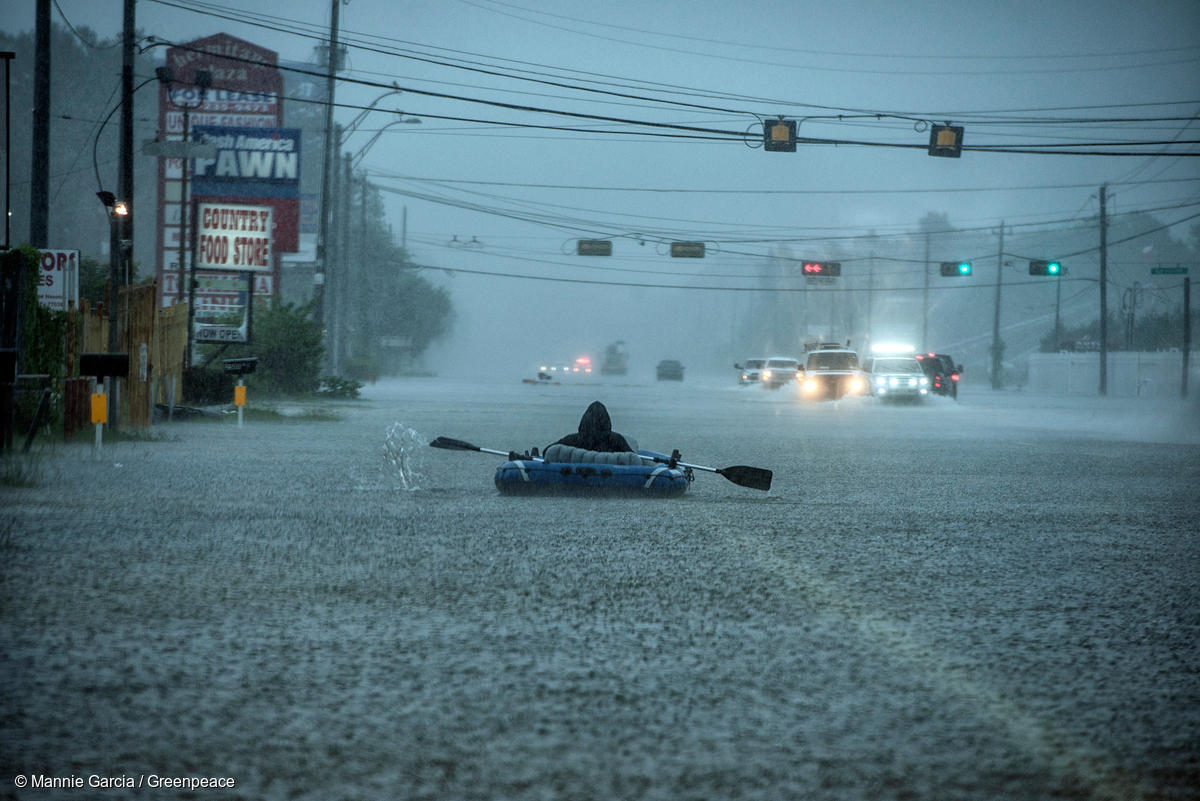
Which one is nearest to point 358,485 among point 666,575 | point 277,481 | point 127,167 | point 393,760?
point 277,481

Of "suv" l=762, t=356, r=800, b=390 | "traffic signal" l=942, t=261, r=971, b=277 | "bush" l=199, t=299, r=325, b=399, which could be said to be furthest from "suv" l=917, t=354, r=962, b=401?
"bush" l=199, t=299, r=325, b=399

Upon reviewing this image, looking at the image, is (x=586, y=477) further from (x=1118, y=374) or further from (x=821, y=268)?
(x=1118, y=374)

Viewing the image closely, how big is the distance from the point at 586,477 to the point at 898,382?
101ft

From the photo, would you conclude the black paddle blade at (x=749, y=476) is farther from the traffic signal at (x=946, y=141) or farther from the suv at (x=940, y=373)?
the suv at (x=940, y=373)

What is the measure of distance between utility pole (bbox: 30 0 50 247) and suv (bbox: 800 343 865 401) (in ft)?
86.3

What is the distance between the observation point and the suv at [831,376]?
4153 centimetres

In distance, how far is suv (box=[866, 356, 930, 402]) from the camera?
1610 inches

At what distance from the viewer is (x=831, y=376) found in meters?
41.9

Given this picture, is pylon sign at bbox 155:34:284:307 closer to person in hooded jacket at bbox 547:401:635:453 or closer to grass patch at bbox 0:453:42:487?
grass patch at bbox 0:453:42:487

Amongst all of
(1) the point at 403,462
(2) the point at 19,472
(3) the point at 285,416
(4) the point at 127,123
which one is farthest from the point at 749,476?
(3) the point at 285,416

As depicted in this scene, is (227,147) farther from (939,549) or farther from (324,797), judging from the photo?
(324,797)

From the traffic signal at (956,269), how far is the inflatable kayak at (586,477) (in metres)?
42.8

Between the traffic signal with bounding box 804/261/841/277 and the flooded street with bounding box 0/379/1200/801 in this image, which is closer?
the flooded street with bounding box 0/379/1200/801

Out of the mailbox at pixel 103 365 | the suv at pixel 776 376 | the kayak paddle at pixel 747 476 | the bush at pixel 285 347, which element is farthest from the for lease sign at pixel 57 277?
the suv at pixel 776 376
